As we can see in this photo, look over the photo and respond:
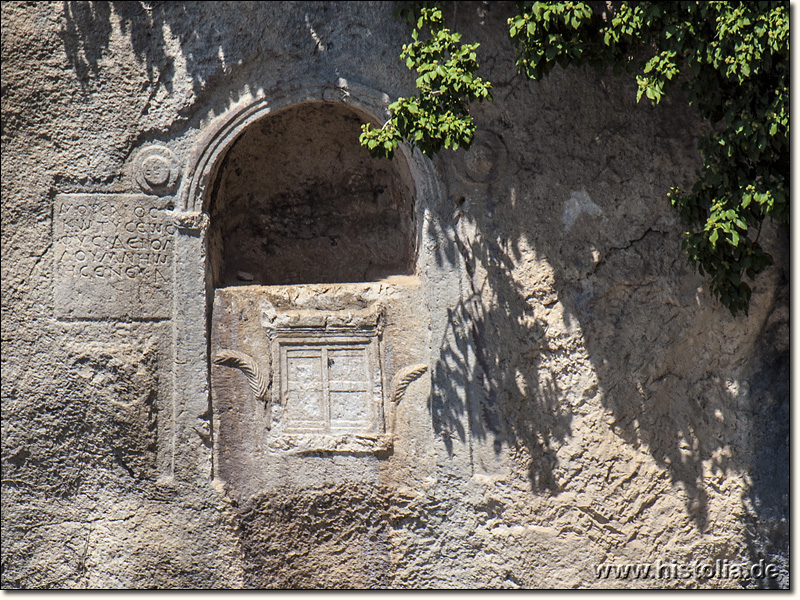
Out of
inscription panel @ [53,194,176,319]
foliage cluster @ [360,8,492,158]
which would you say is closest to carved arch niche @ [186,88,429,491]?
inscription panel @ [53,194,176,319]

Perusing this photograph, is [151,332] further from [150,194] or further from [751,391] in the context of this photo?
[751,391]

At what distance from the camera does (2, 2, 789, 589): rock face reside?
4324 millimetres

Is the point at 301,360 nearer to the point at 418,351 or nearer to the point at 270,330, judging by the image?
the point at 270,330

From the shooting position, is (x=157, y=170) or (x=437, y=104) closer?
(x=437, y=104)

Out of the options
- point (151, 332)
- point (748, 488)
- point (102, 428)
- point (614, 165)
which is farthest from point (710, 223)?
point (102, 428)

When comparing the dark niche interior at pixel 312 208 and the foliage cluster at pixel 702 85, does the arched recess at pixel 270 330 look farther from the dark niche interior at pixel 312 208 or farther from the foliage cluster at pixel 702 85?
the foliage cluster at pixel 702 85

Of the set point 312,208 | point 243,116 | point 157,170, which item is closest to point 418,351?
point 312,208

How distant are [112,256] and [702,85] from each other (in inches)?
131

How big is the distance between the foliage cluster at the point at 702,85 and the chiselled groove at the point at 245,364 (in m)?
1.46

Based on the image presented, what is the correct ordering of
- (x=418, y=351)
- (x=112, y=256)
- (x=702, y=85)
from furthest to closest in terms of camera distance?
(x=418, y=351), (x=112, y=256), (x=702, y=85)

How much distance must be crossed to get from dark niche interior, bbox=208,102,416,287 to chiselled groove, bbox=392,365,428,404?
76 cm

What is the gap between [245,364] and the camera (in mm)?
4469

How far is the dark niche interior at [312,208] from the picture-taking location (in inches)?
193

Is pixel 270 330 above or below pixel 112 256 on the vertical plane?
below
